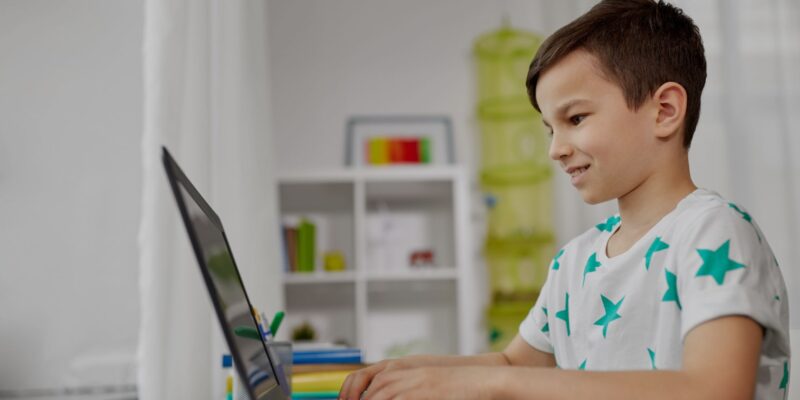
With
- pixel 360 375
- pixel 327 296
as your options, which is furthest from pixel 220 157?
pixel 327 296

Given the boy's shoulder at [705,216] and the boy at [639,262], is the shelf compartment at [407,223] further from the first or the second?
the boy's shoulder at [705,216]

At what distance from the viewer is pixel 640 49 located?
0.85 metres

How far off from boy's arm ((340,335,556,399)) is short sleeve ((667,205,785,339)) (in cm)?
29

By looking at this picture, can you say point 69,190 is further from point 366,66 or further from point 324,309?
point 366,66

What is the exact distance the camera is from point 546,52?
88cm

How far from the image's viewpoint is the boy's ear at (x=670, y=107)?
2.73 ft

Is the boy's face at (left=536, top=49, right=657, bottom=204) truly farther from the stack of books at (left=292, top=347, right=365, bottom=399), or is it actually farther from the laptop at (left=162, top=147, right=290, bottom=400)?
the stack of books at (left=292, top=347, right=365, bottom=399)

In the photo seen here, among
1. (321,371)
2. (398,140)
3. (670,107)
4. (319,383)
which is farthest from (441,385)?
(398,140)

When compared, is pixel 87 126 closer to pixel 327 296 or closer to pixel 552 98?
pixel 552 98

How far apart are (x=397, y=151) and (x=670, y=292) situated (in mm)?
3114

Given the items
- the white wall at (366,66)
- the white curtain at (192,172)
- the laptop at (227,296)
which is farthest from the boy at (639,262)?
the white wall at (366,66)

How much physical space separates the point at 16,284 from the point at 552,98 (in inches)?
40.4

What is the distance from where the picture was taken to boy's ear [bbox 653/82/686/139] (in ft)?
2.73

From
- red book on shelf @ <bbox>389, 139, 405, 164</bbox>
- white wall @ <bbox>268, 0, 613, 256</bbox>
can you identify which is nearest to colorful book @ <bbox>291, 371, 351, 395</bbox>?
red book on shelf @ <bbox>389, 139, 405, 164</bbox>
